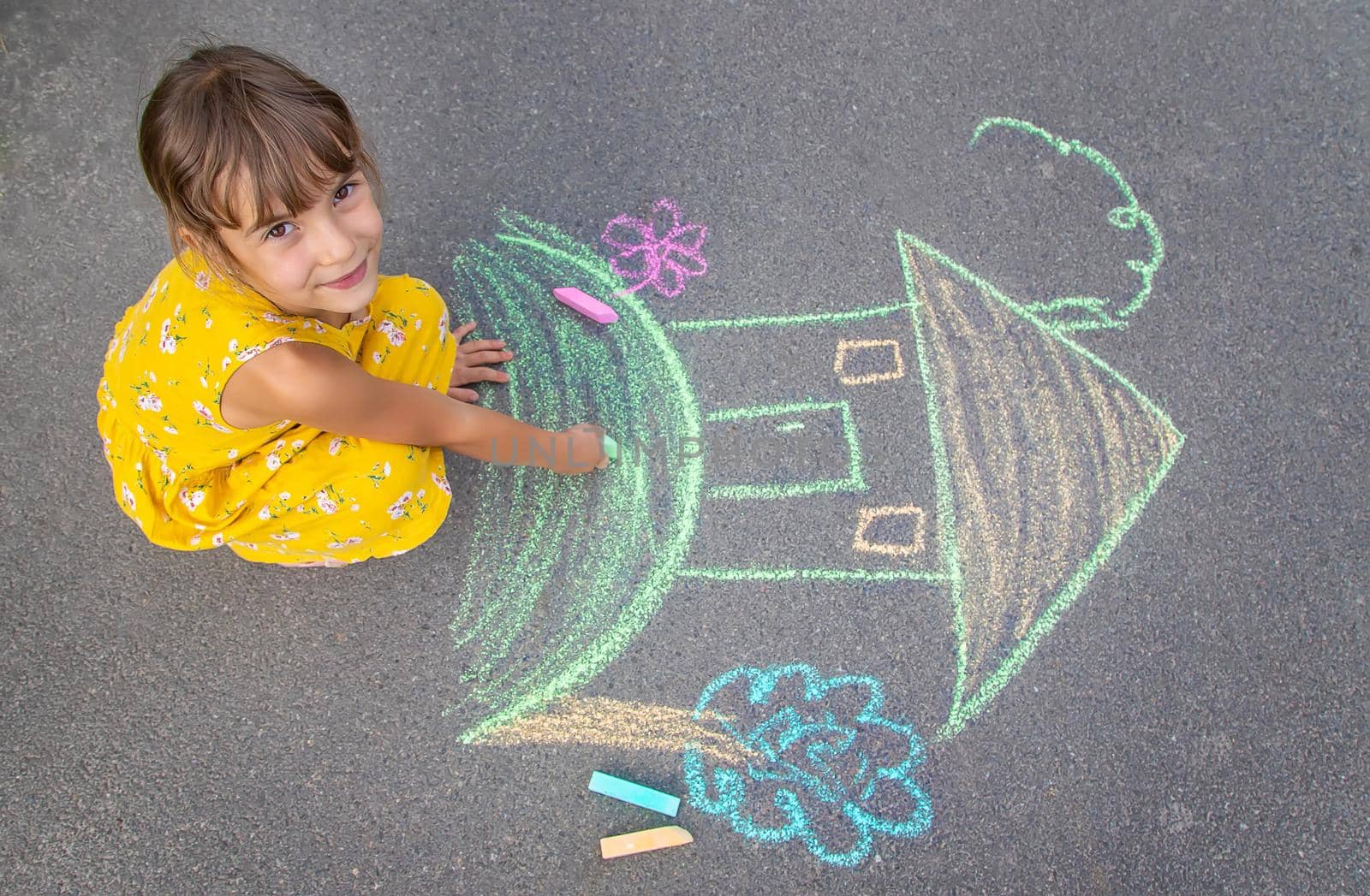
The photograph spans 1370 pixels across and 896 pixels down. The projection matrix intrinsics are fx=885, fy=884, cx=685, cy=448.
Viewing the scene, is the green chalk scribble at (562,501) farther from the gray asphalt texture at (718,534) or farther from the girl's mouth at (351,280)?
the girl's mouth at (351,280)

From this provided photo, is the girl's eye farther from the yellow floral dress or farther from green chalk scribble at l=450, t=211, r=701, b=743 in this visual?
green chalk scribble at l=450, t=211, r=701, b=743

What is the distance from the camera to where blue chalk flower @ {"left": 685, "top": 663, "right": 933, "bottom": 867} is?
6.47 ft

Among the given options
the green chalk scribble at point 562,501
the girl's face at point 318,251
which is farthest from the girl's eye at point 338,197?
the green chalk scribble at point 562,501

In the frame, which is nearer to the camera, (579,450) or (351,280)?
(351,280)

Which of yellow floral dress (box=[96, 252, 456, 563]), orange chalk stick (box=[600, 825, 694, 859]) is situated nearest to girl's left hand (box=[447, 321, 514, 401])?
yellow floral dress (box=[96, 252, 456, 563])

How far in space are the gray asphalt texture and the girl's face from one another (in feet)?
2.49

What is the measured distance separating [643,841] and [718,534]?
0.73 meters

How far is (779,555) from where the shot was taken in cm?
220

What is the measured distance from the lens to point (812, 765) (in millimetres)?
2016

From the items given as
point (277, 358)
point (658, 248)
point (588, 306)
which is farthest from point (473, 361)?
point (277, 358)

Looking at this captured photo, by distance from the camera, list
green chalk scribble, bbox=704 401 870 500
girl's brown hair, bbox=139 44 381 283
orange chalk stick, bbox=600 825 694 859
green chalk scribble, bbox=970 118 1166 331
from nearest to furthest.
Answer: girl's brown hair, bbox=139 44 381 283 → orange chalk stick, bbox=600 825 694 859 → green chalk scribble, bbox=704 401 870 500 → green chalk scribble, bbox=970 118 1166 331

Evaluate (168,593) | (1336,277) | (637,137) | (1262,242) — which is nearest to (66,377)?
(168,593)

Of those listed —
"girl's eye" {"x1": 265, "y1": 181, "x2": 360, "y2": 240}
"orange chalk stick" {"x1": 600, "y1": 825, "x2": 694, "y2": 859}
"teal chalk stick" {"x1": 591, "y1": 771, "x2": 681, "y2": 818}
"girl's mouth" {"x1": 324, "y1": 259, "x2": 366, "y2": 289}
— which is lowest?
"orange chalk stick" {"x1": 600, "y1": 825, "x2": 694, "y2": 859}

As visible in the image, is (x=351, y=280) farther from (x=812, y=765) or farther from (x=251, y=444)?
(x=812, y=765)
